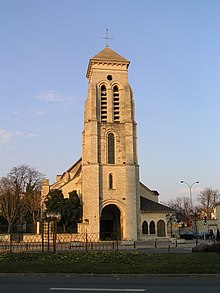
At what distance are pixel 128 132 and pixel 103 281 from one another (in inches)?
1593

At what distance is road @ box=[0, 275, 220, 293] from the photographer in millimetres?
11016

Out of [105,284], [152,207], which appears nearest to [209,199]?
[152,207]

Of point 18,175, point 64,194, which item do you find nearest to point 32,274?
point 64,194

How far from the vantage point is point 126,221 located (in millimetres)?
49781

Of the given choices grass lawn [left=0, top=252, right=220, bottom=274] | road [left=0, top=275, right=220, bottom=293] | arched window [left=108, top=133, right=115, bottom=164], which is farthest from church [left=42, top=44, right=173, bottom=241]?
road [left=0, top=275, right=220, bottom=293]

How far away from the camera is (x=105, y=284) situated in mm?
12234

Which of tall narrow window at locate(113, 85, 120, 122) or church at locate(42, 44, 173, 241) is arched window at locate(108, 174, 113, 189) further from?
tall narrow window at locate(113, 85, 120, 122)

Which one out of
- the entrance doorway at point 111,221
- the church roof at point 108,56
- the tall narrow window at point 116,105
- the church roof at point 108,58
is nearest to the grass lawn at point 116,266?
the entrance doorway at point 111,221

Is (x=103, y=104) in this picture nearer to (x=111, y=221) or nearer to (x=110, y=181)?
(x=110, y=181)

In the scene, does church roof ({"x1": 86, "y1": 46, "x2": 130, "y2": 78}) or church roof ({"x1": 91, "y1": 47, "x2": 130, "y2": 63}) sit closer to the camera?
church roof ({"x1": 86, "y1": 46, "x2": 130, "y2": 78})

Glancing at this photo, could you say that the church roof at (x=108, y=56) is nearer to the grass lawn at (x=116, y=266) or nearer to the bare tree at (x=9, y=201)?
the bare tree at (x=9, y=201)

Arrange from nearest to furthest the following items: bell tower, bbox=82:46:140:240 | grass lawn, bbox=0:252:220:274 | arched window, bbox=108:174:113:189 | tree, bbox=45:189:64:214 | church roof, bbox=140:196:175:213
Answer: grass lawn, bbox=0:252:220:274 < bell tower, bbox=82:46:140:240 < tree, bbox=45:189:64:214 < arched window, bbox=108:174:113:189 < church roof, bbox=140:196:175:213

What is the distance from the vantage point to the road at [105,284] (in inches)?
434

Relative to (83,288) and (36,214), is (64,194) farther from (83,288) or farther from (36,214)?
(83,288)
